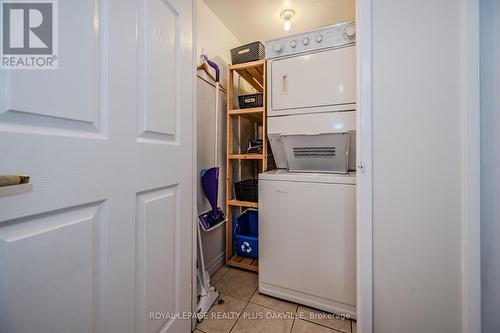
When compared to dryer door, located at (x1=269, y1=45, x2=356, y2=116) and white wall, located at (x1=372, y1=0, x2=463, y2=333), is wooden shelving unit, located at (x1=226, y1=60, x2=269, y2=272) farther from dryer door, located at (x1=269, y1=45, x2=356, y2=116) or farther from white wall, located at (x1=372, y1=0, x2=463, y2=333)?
white wall, located at (x1=372, y1=0, x2=463, y2=333)

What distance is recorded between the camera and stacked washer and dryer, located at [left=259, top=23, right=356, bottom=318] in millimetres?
1175

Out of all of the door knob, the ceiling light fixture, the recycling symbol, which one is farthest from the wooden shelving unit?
the door knob

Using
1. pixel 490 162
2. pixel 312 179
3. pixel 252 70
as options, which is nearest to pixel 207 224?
pixel 312 179

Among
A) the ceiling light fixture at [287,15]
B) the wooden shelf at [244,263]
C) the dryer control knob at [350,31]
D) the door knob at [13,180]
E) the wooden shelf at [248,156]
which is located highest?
the ceiling light fixture at [287,15]

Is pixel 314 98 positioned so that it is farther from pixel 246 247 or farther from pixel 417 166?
pixel 246 247

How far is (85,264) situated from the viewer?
539 millimetres

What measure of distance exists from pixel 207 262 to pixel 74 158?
1.35m

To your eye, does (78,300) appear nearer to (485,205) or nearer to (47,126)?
(47,126)

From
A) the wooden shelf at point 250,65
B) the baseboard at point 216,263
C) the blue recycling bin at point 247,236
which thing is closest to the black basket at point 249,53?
the wooden shelf at point 250,65

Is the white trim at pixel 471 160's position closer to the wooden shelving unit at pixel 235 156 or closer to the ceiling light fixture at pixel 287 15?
the wooden shelving unit at pixel 235 156

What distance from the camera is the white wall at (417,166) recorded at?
80 centimetres

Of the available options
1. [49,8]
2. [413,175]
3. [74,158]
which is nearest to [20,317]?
[74,158]

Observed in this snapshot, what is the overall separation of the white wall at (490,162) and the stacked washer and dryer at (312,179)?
19.4 inches

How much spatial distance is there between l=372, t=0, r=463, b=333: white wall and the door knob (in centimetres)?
116
